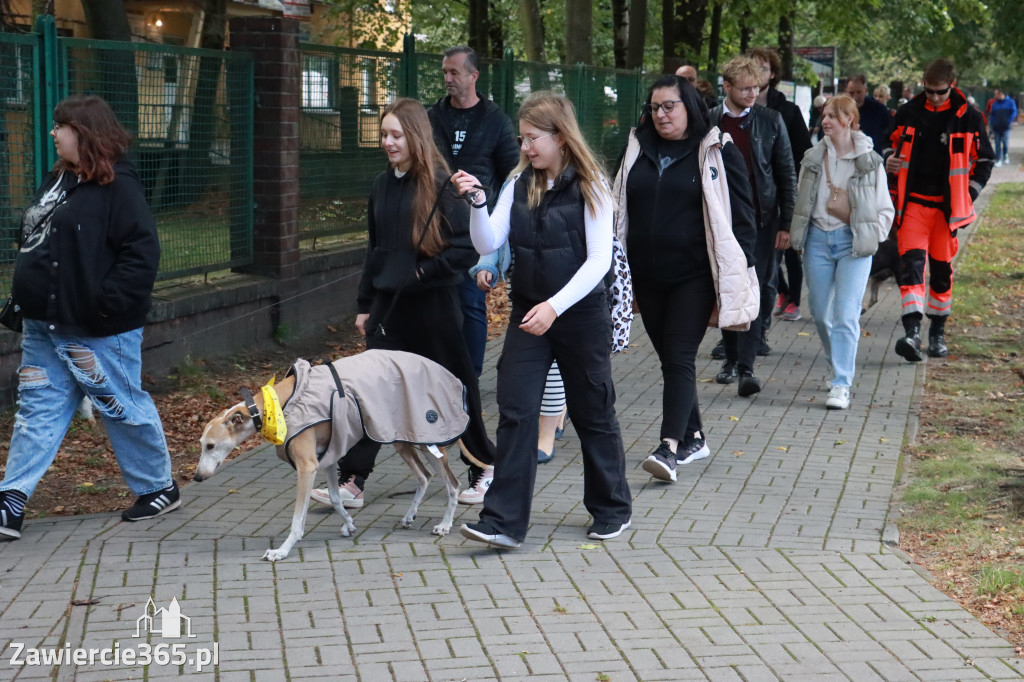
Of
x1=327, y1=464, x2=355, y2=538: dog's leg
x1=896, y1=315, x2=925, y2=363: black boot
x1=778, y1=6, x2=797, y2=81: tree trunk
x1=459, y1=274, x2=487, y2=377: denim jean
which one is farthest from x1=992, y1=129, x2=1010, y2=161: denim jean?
x1=327, y1=464, x2=355, y2=538: dog's leg

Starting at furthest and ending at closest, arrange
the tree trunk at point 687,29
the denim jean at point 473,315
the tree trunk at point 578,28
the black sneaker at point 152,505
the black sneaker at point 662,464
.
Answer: the tree trunk at point 687,29 → the tree trunk at point 578,28 → the denim jean at point 473,315 → the black sneaker at point 662,464 → the black sneaker at point 152,505


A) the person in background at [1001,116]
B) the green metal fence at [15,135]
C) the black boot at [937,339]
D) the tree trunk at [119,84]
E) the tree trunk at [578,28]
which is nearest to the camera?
the green metal fence at [15,135]

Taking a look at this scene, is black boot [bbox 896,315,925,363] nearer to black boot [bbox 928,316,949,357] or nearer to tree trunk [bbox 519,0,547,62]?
black boot [bbox 928,316,949,357]

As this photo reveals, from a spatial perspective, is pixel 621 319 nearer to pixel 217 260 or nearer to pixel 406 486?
pixel 406 486

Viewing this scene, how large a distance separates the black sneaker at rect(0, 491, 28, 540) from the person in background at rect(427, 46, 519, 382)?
8.31 feet

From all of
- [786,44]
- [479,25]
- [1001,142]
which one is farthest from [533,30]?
[1001,142]

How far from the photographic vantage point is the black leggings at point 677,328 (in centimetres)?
647

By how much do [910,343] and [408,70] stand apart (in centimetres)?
520

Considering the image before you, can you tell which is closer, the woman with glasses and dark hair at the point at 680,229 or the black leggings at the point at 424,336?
the black leggings at the point at 424,336

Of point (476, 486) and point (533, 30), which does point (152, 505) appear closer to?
point (476, 486)

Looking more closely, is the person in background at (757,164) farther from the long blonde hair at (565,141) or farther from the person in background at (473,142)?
the long blonde hair at (565,141)

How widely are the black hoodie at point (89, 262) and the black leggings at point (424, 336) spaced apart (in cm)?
112

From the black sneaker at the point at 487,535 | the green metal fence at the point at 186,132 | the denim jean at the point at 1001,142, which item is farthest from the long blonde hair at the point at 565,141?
the denim jean at the point at 1001,142

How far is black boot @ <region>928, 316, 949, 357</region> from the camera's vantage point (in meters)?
10.2
